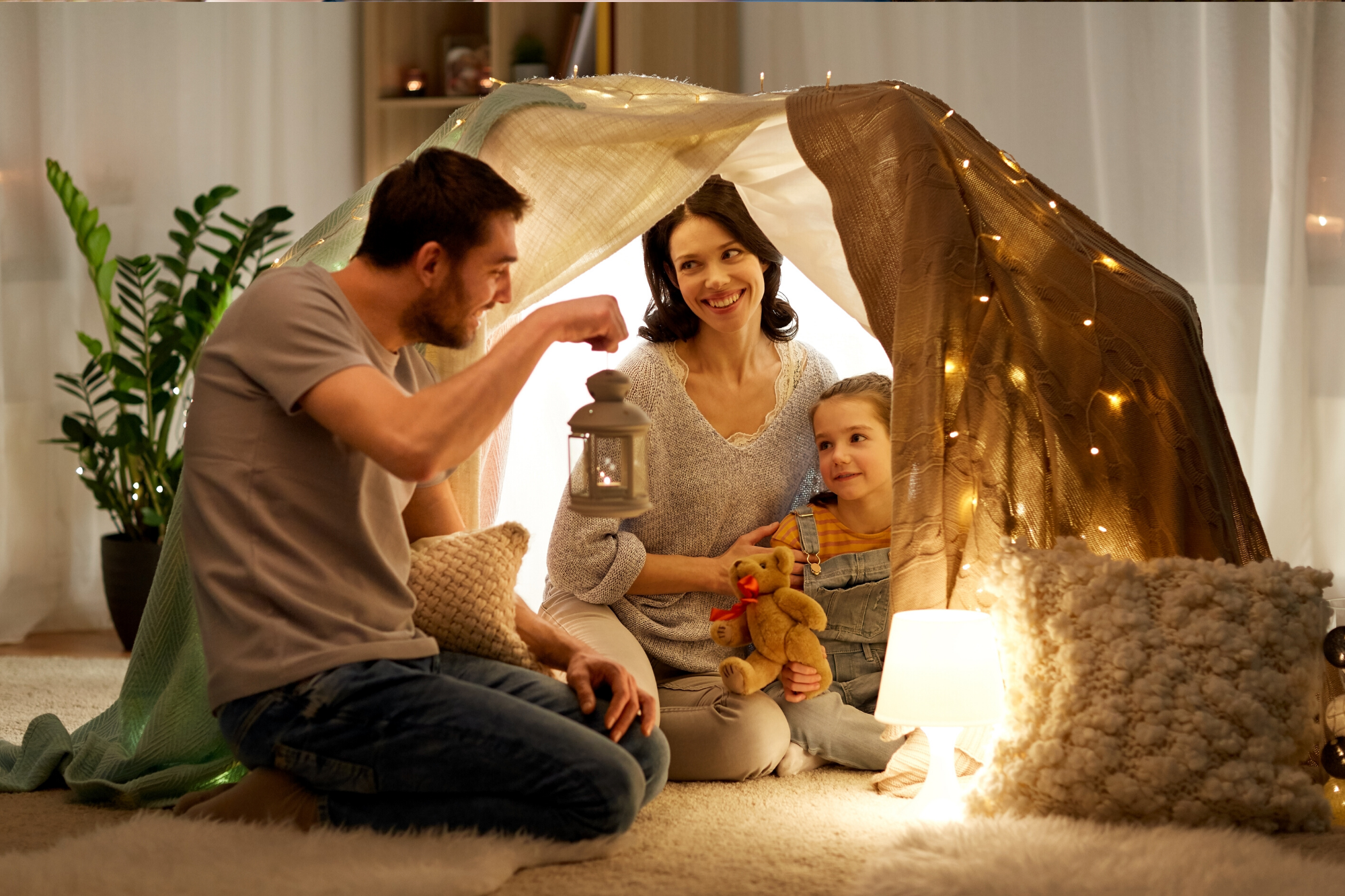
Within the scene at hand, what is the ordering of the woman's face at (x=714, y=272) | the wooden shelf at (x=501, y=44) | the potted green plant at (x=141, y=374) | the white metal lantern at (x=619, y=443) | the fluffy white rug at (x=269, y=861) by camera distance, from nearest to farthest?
the fluffy white rug at (x=269, y=861), the white metal lantern at (x=619, y=443), the woman's face at (x=714, y=272), the potted green plant at (x=141, y=374), the wooden shelf at (x=501, y=44)

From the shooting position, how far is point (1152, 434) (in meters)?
1.83

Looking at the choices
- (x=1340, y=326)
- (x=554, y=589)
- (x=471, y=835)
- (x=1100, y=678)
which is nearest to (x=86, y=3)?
(x=554, y=589)

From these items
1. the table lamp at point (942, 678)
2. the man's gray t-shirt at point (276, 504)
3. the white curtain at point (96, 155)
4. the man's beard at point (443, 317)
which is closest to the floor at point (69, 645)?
the white curtain at point (96, 155)

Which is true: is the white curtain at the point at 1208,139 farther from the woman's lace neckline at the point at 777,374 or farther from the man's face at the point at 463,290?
the man's face at the point at 463,290

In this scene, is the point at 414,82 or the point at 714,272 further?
the point at 414,82

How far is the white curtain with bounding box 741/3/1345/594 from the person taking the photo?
3424mm

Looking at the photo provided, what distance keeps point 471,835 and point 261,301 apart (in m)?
0.73

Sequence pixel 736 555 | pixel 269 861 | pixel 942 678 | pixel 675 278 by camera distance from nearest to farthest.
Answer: pixel 269 861 → pixel 942 678 → pixel 736 555 → pixel 675 278

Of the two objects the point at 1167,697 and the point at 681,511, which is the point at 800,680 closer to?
the point at 681,511

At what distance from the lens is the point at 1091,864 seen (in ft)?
4.75

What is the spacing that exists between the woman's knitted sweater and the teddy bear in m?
0.19

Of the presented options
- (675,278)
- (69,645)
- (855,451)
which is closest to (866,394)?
(855,451)

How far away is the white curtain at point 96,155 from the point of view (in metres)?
3.41

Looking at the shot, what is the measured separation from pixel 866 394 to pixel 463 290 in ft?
2.80
